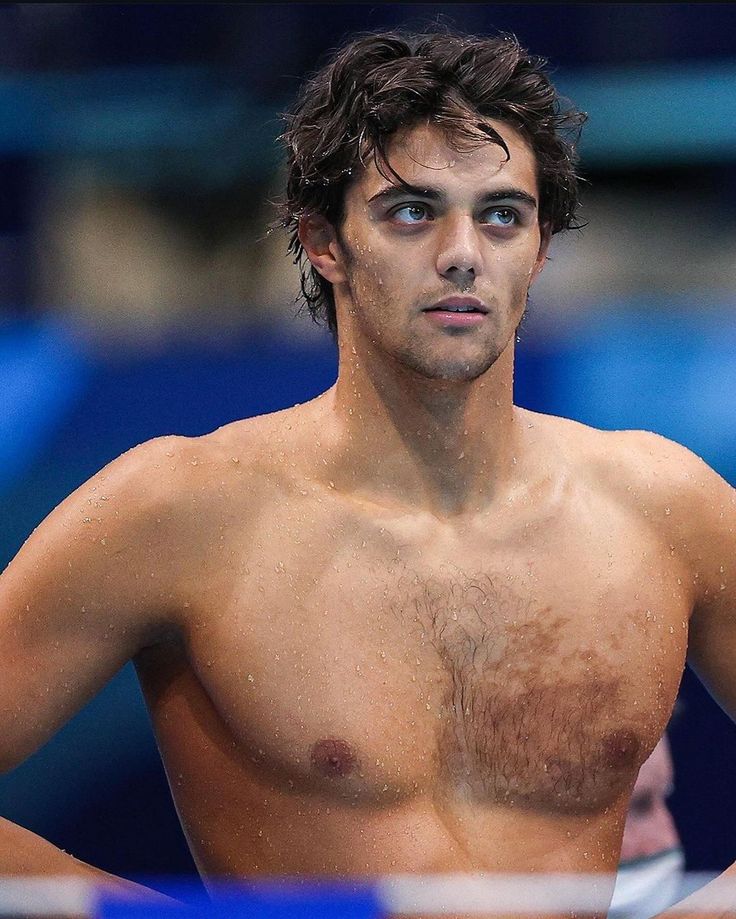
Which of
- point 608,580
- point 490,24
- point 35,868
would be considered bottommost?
point 35,868

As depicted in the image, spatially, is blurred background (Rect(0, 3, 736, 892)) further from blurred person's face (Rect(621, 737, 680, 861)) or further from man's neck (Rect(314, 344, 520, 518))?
blurred person's face (Rect(621, 737, 680, 861))

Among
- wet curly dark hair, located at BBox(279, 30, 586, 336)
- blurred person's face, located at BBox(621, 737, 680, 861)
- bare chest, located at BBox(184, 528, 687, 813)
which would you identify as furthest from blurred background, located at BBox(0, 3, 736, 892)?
A: blurred person's face, located at BBox(621, 737, 680, 861)

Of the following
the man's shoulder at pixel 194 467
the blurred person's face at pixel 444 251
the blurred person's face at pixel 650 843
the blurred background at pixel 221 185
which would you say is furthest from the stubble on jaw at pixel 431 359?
the blurred person's face at pixel 650 843

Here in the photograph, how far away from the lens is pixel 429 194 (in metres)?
1.15

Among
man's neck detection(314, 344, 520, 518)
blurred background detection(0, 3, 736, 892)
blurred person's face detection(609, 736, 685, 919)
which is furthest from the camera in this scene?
blurred person's face detection(609, 736, 685, 919)

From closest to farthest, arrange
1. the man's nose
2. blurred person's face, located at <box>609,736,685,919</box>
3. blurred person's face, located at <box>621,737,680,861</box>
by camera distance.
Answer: the man's nose
blurred person's face, located at <box>609,736,685,919</box>
blurred person's face, located at <box>621,737,680,861</box>

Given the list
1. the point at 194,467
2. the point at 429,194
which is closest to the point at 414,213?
the point at 429,194

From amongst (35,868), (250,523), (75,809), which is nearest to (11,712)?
(35,868)

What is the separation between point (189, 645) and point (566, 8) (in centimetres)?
74

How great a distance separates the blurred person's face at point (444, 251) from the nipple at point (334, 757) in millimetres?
296

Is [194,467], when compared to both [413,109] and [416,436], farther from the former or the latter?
[413,109]

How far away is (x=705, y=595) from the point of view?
1307 millimetres

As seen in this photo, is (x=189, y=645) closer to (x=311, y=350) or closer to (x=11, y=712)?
(x=11, y=712)

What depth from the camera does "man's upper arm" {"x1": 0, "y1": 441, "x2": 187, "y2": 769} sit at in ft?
3.87
